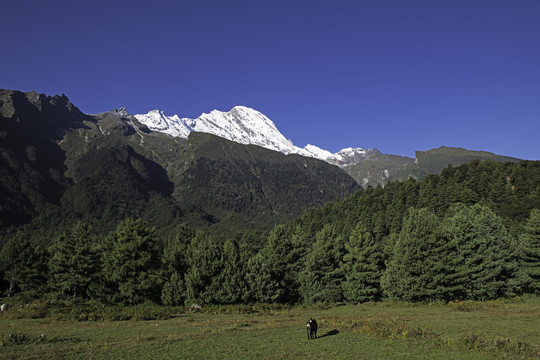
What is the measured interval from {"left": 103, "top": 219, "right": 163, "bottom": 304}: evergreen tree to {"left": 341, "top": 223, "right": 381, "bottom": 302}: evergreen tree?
33803mm

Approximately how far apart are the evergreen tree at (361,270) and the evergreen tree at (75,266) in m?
47.6

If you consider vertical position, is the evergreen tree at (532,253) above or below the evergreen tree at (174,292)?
above

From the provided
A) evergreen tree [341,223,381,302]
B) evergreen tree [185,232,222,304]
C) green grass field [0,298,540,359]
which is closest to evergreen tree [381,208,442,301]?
evergreen tree [341,223,381,302]

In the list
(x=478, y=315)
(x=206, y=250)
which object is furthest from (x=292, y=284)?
(x=478, y=315)

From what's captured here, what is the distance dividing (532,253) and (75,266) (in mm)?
81342

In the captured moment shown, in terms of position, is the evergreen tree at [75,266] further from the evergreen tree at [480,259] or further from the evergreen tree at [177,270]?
the evergreen tree at [480,259]

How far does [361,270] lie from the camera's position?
67.4 m

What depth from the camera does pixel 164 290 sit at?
61.7 meters

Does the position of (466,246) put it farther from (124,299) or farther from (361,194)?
(361,194)

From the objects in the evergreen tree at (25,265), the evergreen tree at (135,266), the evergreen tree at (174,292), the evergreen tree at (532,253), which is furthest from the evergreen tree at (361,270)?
the evergreen tree at (25,265)

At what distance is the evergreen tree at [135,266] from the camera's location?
60156mm

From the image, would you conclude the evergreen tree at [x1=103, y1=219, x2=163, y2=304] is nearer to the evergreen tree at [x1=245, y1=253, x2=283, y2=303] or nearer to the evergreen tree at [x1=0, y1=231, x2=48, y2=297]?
the evergreen tree at [x1=245, y1=253, x2=283, y2=303]

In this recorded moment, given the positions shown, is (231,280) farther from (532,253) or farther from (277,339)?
(532,253)

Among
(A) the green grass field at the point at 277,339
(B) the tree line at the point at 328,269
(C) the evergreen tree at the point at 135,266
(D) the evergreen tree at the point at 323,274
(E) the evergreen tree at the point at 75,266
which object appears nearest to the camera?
(A) the green grass field at the point at 277,339
